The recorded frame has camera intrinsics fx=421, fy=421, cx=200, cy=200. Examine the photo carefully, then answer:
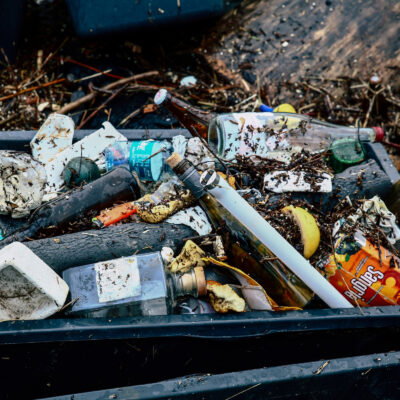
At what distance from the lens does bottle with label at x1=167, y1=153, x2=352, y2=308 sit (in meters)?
1.28

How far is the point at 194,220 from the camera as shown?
1.44 meters

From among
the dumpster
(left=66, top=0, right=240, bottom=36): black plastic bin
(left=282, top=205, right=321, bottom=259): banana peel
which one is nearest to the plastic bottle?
(left=282, top=205, right=321, bottom=259): banana peel

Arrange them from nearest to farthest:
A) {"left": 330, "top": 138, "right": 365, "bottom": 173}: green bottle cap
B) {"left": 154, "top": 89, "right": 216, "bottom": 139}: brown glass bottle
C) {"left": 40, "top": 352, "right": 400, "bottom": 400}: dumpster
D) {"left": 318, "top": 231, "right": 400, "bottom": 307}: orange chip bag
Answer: {"left": 40, "top": 352, "right": 400, "bottom": 400}: dumpster
{"left": 318, "top": 231, "right": 400, "bottom": 307}: orange chip bag
{"left": 330, "top": 138, "right": 365, "bottom": 173}: green bottle cap
{"left": 154, "top": 89, "right": 216, "bottom": 139}: brown glass bottle

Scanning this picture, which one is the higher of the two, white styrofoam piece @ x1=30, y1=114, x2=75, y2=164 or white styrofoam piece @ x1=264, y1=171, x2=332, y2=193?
white styrofoam piece @ x1=30, y1=114, x2=75, y2=164

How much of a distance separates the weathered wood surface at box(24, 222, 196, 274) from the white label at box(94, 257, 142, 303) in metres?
0.09

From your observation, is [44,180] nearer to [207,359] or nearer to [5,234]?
[5,234]

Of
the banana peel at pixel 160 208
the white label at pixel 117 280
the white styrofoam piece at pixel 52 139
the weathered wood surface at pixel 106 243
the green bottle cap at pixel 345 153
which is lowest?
the white label at pixel 117 280

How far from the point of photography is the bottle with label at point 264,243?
1283 millimetres

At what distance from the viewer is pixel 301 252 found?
1.35m

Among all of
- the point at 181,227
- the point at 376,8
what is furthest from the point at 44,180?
the point at 376,8

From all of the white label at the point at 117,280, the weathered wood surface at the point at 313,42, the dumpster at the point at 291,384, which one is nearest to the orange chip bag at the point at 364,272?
the dumpster at the point at 291,384

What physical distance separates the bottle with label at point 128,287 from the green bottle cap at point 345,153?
767 millimetres

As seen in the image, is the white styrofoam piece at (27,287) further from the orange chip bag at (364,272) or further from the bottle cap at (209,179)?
the orange chip bag at (364,272)

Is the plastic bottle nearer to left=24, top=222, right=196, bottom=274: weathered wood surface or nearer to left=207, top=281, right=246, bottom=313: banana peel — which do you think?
left=24, top=222, right=196, bottom=274: weathered wood surface
